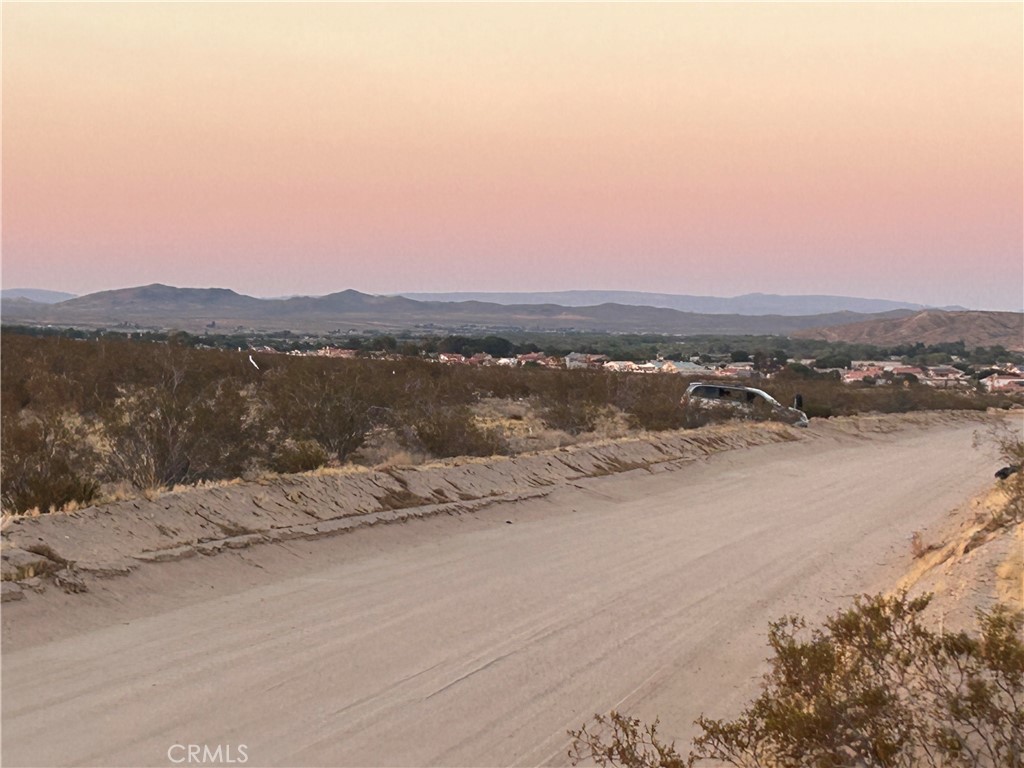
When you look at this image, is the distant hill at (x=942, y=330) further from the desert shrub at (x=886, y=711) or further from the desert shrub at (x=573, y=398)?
the desert shrub at (x=886, y=711)

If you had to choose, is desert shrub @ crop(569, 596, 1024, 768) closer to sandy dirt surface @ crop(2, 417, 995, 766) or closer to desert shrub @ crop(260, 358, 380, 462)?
sandy dirt surface @ crop(2, 417, 995, 766)

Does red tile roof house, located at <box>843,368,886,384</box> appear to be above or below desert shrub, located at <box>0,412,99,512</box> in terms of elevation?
below

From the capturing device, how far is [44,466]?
14695mm

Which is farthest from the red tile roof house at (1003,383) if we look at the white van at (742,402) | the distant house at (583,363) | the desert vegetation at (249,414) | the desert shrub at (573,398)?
the desert shrub at (573,398)

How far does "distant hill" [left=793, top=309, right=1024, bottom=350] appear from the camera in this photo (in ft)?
538

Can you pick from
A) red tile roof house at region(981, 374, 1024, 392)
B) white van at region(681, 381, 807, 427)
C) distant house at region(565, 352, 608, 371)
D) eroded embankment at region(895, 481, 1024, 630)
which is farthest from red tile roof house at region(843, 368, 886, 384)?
eroded embankment at region(895, 481, 1024, 630)

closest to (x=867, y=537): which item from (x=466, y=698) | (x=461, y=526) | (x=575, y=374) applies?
(x=461, y=526)

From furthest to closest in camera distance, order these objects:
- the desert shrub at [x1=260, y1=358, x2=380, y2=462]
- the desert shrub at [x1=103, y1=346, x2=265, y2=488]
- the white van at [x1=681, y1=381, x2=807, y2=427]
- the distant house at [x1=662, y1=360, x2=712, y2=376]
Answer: the distant house at [x1=662, y1=360, x2=712, y2=376]
the white van at [x1=681, y1=381, x2=807, y2=427]
the desert shrub at [x1=260, y1=358, x2=380, y2=462]
the desert shrub at [x1=103, y1=346, x2=265, y2=488]

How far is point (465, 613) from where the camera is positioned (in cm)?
980

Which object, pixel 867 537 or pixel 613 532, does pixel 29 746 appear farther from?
pixel 867 537

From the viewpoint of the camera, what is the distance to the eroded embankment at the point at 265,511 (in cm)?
973

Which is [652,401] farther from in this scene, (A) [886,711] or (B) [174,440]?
(A) [886,711]

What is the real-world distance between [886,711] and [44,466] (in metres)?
13.1

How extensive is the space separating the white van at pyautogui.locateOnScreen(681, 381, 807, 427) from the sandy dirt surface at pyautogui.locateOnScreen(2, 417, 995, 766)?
1998 centimetres
